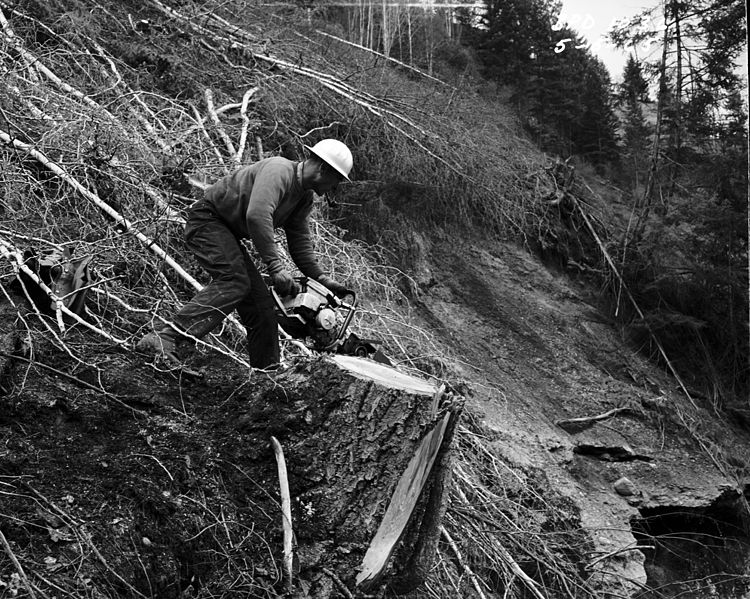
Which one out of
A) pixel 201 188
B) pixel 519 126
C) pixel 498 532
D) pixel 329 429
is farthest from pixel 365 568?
pixel 519 126

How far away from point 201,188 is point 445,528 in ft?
9.10

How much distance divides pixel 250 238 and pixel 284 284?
1.08ft

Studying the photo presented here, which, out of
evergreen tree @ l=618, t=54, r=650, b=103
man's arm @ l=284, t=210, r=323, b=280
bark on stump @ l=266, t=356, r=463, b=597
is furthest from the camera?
evergreen tree @ l=618, t=54, r=650, b=103

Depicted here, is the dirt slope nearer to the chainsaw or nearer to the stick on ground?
the chainsaw

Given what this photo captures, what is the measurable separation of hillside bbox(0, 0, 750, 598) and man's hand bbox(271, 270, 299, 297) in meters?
0.43

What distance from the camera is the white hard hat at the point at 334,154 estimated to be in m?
3.65

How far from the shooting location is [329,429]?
287 centimetres

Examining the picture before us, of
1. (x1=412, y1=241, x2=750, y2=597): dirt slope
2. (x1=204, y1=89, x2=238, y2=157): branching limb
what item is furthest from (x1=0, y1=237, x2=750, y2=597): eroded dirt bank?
(x1=204, y1=89, x2=238, y2=157): branching limb

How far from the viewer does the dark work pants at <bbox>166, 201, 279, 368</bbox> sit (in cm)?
368

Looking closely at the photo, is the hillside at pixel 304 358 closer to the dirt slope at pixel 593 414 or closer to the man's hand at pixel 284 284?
the dirt slope at pixel 593 414

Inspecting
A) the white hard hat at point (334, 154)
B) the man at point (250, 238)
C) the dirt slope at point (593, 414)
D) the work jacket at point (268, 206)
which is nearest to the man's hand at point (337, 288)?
the man at point (250, 238)

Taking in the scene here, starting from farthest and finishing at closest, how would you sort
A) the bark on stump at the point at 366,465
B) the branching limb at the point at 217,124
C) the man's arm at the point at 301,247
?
the branching limb at the point at 217,124, the man's arm at the point at 301,247, the bark on stump at the point at 366,465

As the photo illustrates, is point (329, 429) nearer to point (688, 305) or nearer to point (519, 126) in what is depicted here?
point (688, 305)

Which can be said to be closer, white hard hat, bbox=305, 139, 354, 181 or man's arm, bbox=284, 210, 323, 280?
white hard hat, bbox=305, 139, 354, 181
